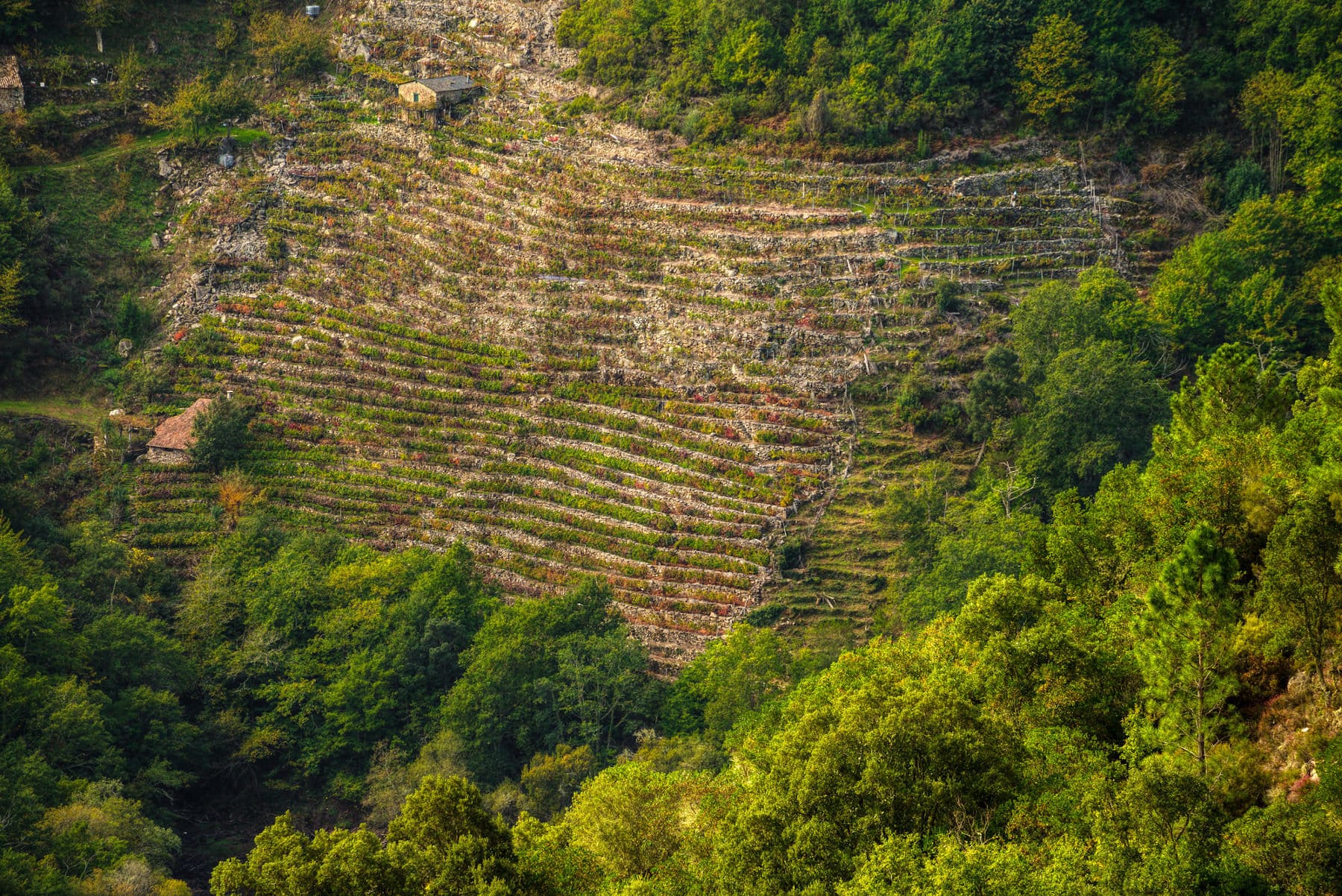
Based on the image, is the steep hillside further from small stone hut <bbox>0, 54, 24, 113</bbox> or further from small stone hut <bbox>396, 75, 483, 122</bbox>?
small stone hut <bbox>0, 54, 24, 113</bbox>

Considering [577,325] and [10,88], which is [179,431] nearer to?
[577,325]

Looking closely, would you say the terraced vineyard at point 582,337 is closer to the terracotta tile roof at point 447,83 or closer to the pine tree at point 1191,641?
the terracotta tile roof at point 447,83

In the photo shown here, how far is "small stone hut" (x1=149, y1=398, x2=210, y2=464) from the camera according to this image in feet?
191

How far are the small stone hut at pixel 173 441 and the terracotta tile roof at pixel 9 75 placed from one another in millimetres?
20045

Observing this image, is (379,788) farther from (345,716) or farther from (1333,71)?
(1333,71)

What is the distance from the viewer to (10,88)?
66188mm

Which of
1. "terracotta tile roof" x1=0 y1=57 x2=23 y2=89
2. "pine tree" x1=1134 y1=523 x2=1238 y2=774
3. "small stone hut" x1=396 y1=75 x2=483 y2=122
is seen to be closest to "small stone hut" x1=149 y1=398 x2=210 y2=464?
"small stone hut" x1=396 y1=75 x2=483 y2=122

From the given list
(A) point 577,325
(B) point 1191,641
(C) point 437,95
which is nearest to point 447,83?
(C) point 437,95

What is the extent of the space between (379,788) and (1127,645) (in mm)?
27665

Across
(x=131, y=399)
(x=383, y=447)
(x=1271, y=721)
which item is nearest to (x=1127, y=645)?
(x=1271, y=721)

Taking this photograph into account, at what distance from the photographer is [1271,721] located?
1106 inches

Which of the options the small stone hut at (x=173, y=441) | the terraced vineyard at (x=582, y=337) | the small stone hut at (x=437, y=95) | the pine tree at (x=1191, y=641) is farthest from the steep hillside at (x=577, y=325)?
the pine tree at (x=1191, y=641)

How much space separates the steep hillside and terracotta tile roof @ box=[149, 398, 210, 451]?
1.07 metres

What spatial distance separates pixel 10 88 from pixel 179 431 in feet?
68.0
